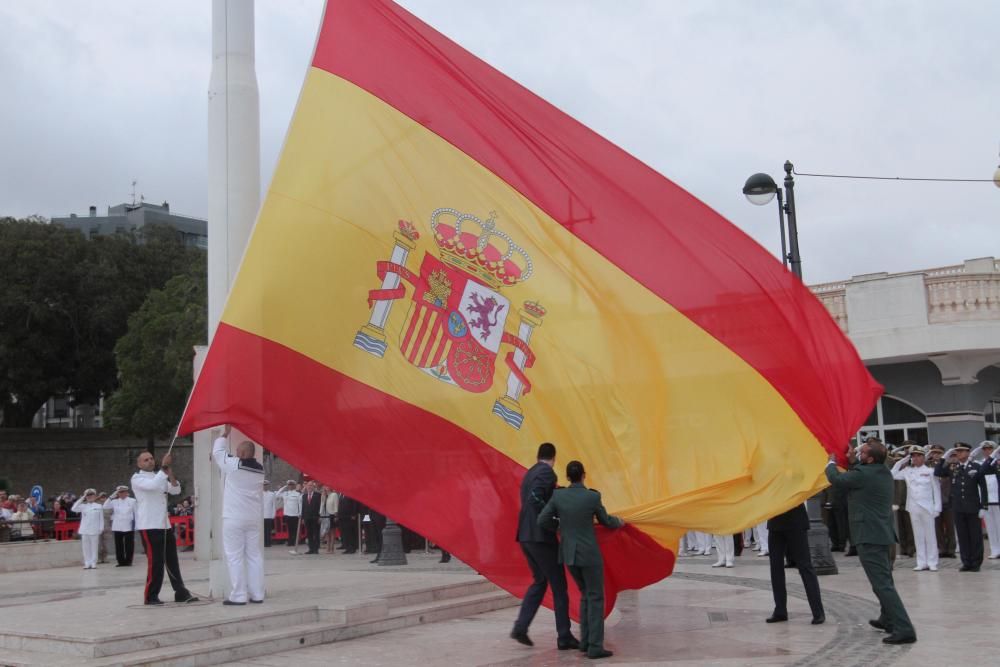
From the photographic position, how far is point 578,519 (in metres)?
8.80

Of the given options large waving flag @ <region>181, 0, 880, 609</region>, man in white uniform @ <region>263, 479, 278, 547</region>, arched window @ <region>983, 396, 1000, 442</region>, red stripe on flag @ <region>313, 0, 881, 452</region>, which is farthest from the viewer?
arched window @ <region>983, 396, 1000, 442</region>

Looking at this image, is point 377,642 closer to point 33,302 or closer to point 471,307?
point 471,307

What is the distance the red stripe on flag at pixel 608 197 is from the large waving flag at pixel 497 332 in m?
0.02

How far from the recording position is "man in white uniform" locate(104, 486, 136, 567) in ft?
A: 73.6

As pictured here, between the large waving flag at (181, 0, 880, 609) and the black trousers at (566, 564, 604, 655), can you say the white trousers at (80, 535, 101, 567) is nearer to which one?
the large waving flag at (181, 0, 880, 609)

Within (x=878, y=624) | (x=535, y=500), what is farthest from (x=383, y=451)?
(x=878, y=624)

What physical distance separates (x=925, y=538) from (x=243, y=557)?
10.9 metres

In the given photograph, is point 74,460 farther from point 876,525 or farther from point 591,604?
point 876,525

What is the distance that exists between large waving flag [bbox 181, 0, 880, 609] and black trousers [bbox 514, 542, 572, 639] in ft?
0.51

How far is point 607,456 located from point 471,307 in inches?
75.6

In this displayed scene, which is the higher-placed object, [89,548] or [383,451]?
[383,451]

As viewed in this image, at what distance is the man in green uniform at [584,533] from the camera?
28.9 ft

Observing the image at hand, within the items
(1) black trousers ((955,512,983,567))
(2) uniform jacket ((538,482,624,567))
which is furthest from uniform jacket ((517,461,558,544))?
Result: (1) black trousers ((955,512,983,567))

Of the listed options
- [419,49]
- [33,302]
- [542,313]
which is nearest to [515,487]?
[542,313]
